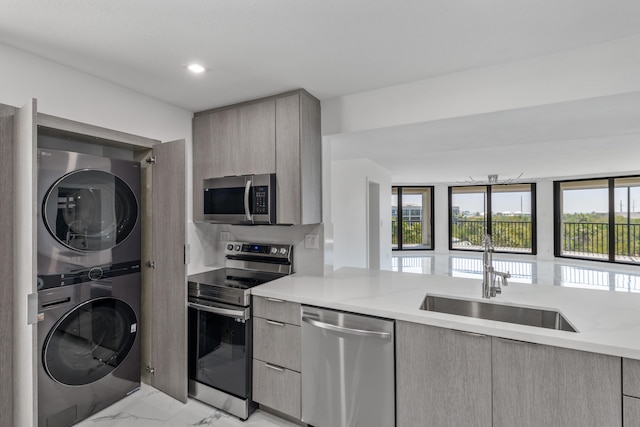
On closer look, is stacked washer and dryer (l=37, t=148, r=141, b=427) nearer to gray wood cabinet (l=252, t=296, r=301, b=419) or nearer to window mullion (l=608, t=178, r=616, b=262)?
gray wood cabinet (l=252, t=296, r=301, b=419)

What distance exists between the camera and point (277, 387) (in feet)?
6.52


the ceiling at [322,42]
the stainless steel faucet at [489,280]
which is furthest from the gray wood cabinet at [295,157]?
the stainless steel faucet at [489,280]

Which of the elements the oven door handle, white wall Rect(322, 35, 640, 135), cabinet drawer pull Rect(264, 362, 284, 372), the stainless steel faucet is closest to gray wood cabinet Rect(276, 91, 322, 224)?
white wall Rect(322, 35, 640, 135)

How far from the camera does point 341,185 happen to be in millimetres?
4348

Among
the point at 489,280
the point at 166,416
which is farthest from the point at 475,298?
the point at 166,416

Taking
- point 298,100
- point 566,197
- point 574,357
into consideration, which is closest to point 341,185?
point 298,100

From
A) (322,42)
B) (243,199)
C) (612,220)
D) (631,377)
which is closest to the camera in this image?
(631,377)

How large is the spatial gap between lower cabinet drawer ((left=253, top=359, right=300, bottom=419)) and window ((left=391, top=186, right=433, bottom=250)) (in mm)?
7584

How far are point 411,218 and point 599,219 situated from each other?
4.35 meters

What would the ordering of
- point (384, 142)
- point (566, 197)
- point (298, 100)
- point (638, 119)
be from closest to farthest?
point (638, 119) → point (298, 100) → point (384, 142) → point (566, 197)

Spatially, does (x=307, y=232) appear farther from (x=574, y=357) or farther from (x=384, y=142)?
(x=574, y=357)

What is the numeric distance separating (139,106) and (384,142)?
6.62ft

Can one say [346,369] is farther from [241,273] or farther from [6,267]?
[6,267]

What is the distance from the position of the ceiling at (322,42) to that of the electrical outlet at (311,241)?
967mm
